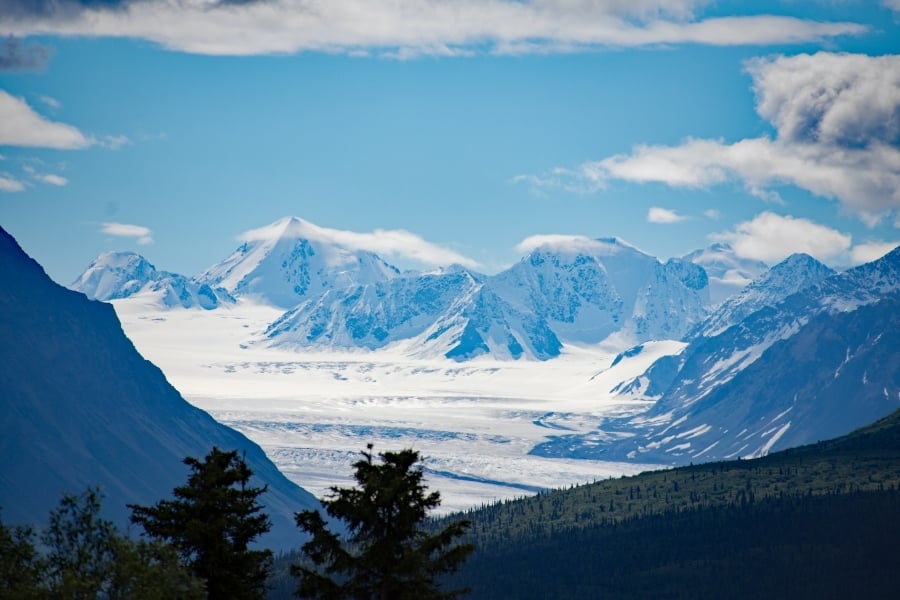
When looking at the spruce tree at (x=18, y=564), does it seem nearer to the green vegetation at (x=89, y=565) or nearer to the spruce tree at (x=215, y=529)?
the green vegetation at (x=89, y=565)

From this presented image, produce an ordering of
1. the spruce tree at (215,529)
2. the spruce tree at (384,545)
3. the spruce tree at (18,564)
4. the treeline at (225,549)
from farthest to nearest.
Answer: the spruce tree at (215,529) → the spruce tree at (384,545) → the spruce tree at (18,564) → the treeline at (225,549)

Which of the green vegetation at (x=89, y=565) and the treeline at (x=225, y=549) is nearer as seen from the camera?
the green vegetation at (x=89, y=565)

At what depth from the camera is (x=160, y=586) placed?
50.0 metres

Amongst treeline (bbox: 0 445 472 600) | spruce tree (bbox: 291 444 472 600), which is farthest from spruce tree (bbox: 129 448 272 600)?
spruce tree (bbox: 291 444 472 600)

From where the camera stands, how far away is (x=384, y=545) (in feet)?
179

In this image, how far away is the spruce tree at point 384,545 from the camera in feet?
176

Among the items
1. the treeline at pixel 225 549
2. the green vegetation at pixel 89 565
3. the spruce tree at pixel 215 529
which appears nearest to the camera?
the green vegetation at pixel 89 565

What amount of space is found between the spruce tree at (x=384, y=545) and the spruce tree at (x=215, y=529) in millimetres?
4102

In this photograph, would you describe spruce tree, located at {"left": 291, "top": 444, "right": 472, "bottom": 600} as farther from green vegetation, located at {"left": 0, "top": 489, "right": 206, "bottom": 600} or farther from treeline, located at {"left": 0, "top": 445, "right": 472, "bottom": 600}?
green vegetation, located at {"left": 0, "top": 489, "right": 206, "bottom": 600}

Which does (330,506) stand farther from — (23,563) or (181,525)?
(23,563)

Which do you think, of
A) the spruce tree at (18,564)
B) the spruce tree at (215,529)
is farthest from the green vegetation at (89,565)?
the spruce tree at (215,529)

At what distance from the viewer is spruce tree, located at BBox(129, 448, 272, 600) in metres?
57.5

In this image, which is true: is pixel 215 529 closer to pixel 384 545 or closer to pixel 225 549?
pixel 225 549

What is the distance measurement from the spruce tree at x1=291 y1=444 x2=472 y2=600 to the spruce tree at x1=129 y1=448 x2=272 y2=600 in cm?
410
